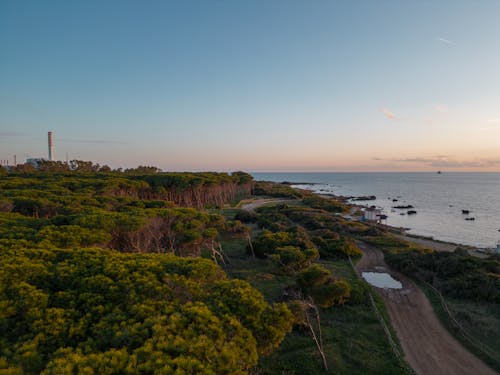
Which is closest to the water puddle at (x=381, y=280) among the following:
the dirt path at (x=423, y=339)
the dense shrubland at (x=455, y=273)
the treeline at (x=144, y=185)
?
the dirt path at (x=423, y=339)

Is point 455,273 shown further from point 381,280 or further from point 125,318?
point 125,318

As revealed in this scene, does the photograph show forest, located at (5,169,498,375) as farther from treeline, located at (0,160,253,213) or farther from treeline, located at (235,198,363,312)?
treeline, located at (0,160,253,213)

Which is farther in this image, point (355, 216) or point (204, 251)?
point (355, 216)

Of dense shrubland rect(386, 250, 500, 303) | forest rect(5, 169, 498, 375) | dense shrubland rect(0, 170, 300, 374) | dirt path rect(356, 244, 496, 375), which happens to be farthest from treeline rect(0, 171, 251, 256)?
dense shrubland rect(386, 250, 500, 303)

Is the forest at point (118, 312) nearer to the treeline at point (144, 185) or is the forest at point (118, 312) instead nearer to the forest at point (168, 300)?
the forest at point (168, 300)

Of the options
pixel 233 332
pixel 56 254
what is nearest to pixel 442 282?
pixel 233 332

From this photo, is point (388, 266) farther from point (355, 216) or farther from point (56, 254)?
point (355, 216)
